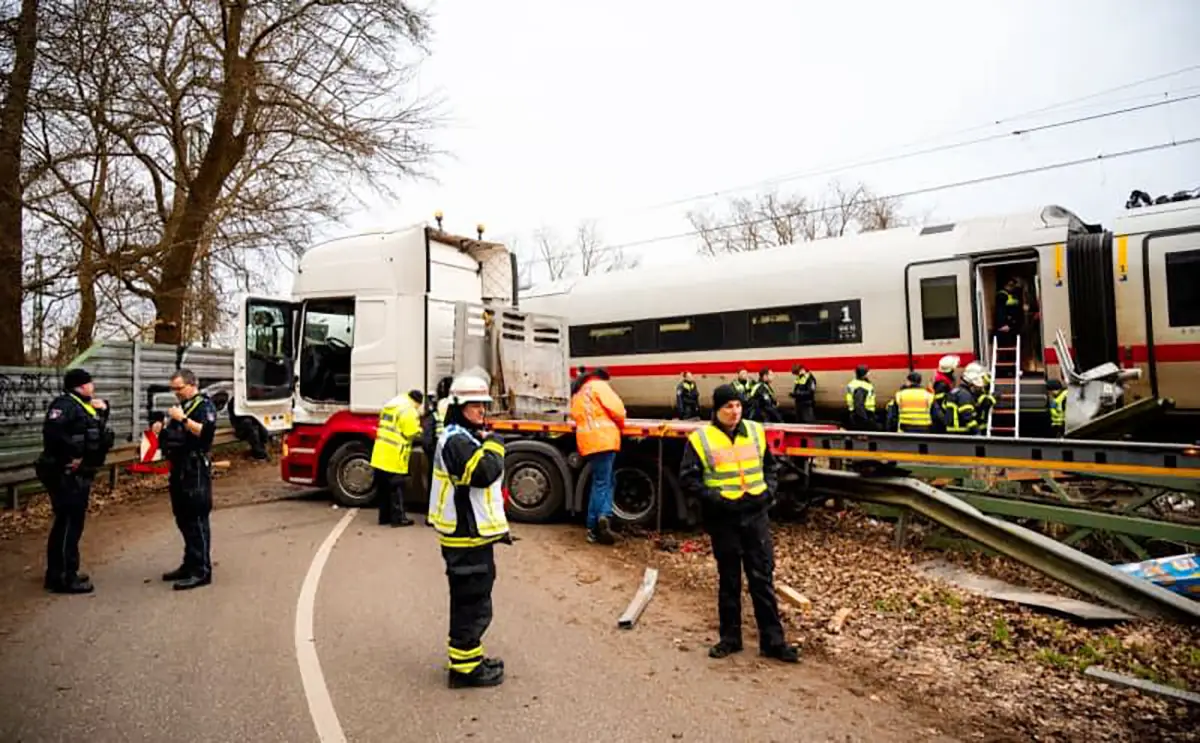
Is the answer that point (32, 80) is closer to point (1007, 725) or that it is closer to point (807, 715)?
point (807, 715)

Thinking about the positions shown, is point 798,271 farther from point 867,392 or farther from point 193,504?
point 193,504

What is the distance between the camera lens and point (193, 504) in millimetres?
5953

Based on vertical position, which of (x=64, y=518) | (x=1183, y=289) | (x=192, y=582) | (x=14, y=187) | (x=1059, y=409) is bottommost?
(x=192, y=582)

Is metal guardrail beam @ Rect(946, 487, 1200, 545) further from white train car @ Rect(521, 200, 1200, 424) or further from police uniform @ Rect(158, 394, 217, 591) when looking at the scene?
police uniform @ Rect(158, 394, 217, 591)

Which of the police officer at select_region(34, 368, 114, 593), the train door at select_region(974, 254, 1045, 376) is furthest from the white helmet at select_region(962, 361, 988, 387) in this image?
the police officer at select_region(34, 368, 114, 593)

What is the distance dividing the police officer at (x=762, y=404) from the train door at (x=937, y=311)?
85.7 inches

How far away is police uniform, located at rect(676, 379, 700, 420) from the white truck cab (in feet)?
11.6

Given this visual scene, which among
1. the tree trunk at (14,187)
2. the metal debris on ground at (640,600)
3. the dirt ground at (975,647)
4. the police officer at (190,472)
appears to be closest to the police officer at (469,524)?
the metal debris on ground at (640,600)

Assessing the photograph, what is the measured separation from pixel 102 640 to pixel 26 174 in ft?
31.2

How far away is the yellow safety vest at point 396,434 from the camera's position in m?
8.06

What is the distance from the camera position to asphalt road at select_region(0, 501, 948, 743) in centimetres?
355

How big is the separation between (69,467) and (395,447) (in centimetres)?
298

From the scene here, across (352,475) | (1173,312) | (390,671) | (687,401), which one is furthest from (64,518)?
(1173,312)

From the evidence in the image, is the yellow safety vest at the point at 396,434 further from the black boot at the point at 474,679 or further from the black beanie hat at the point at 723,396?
the black beanie hat at the point at 723,396
